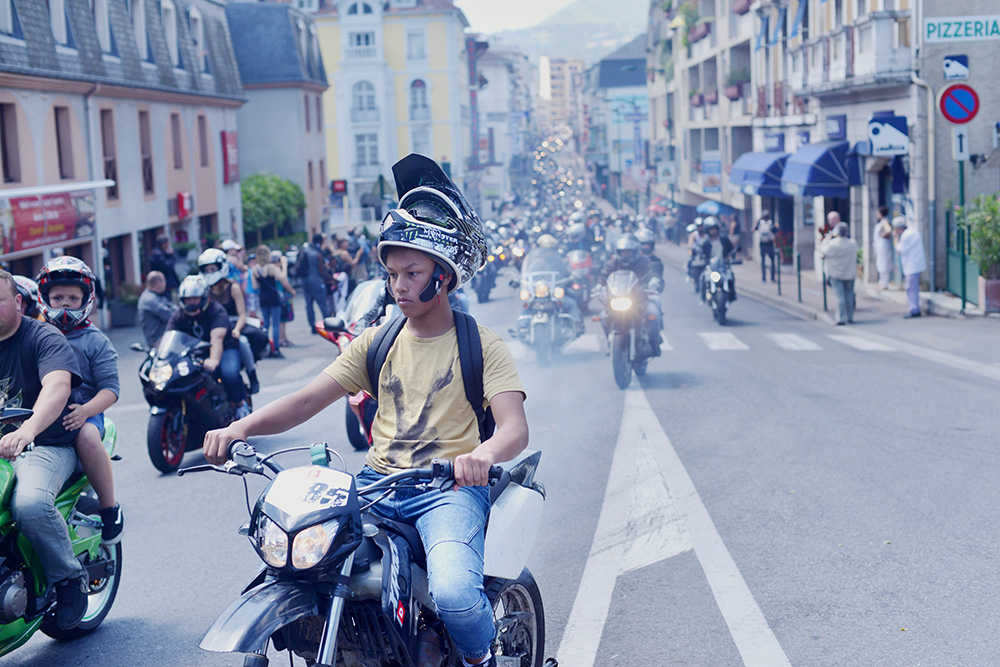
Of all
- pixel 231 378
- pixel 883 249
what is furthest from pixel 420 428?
pixel 883 249

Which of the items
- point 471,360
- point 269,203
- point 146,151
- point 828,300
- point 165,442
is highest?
point 146,151

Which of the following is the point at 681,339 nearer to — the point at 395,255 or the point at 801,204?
the point at 395,255

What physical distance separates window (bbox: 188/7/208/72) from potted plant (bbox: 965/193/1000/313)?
2255cm

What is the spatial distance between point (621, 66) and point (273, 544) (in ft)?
403

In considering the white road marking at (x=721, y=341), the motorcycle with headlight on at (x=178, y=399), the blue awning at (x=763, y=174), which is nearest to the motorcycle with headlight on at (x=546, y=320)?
the white road marking at (x=721, y=341)

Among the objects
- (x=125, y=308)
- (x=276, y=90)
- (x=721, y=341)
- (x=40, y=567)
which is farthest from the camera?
(x=276, y=90)

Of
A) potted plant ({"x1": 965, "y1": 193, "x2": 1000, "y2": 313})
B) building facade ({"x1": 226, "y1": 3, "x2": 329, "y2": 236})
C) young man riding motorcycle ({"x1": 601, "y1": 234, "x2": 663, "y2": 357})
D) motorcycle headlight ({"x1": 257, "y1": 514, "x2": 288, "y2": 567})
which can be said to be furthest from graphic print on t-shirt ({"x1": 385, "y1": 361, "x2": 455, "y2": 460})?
building facade ({"x1": 226, "y1": 3, "x2": 329, "y2": 236})

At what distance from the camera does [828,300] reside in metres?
25.2

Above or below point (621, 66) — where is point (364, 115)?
below

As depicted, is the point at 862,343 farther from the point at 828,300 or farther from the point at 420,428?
the point at 420,428

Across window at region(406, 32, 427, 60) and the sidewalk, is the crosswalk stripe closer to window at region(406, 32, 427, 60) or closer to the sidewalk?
the sidewalk

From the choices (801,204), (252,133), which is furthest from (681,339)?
(252,133)

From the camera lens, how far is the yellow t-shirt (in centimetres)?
393

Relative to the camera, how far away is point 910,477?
26.5 feet
